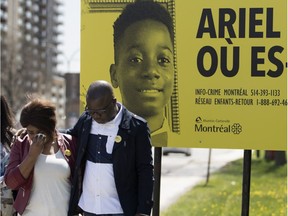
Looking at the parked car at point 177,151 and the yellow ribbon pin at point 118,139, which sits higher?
the yellow ribbon pin at point 118,139

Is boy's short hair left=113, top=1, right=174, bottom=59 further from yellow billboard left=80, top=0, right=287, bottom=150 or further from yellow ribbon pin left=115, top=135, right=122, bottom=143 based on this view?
yellow ribbon pin left=115, top=135, right=122, bottom=143

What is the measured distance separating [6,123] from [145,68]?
136 centimetres

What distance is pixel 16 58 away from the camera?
61906 millimetres

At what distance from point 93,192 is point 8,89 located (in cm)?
5449

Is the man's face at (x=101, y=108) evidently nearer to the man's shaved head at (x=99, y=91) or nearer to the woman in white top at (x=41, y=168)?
the man's shaved head at (x=99, y=91)

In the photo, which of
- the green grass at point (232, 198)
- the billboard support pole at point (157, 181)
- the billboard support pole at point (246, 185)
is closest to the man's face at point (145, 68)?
the billboard support pole at point (157, 181)

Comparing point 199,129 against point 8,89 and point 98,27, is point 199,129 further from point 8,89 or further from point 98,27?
point 8,89

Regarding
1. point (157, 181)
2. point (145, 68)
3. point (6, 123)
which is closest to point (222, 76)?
point (145, 68)

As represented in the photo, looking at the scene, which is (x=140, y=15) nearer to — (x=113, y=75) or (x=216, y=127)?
(x=113, y=75)

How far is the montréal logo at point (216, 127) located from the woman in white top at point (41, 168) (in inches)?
58.0

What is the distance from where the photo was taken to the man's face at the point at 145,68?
197 inches

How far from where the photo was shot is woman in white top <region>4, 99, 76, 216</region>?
366 cm

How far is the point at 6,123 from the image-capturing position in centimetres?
508

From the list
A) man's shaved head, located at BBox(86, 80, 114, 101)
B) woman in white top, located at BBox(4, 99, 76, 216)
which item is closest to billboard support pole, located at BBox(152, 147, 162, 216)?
woman in white top, located at BBox(4, 99, 76, 216)
